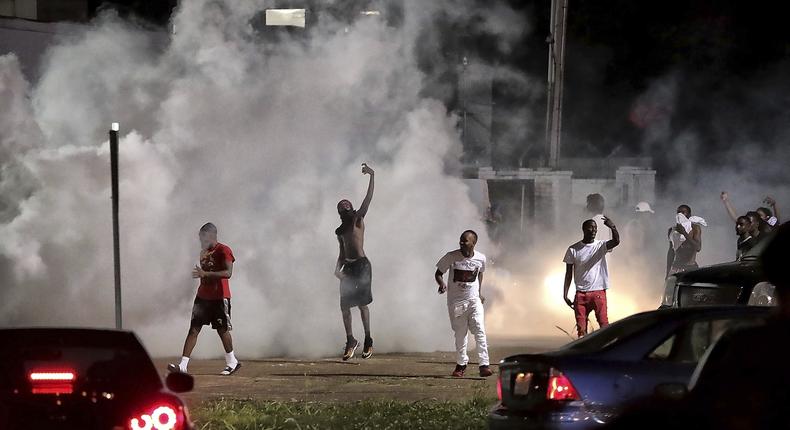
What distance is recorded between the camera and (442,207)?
56.3ft

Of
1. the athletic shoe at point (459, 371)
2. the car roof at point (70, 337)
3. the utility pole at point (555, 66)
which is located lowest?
the athletic shoe at point (459, 371)

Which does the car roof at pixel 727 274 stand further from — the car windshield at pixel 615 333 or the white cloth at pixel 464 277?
the car windshield at pixel 615 333

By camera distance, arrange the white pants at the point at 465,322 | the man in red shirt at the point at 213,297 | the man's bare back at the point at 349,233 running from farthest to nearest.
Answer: the man's bare back at the point at 349,233
the man in red shirt at the point at 213,297
the white pants at the point at 465,322

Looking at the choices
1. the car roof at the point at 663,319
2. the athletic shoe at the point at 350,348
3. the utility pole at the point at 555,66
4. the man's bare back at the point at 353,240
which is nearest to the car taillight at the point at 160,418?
the car roof at the point at 663,319

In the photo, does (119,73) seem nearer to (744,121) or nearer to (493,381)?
(493,381)

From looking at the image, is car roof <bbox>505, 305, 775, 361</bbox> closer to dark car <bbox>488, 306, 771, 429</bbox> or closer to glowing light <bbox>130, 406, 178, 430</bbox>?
dark car <bbox>488, 306, 771, 429</bbox>

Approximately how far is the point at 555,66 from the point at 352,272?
906cm

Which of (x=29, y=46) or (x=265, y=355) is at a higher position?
(x=29, y=46)

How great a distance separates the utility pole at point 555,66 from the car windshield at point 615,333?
14028 millimetres

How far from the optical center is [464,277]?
1334 cm

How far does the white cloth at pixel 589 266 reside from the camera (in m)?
13.9

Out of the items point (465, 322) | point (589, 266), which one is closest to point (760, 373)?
point (465, 322)

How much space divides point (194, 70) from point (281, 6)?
204 inches

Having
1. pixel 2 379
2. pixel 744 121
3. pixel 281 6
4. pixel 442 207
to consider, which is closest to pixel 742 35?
pixel 744 121
